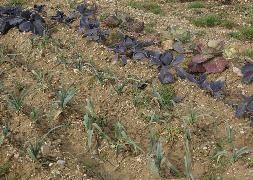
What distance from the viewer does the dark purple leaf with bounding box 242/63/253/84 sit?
6.20 meters

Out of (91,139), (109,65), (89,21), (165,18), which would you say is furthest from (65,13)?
(91,139)

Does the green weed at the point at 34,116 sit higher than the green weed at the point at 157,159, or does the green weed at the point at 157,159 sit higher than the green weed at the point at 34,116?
the green weed at the point at 157,159

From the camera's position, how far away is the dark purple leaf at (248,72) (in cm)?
620

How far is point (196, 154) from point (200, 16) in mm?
4353

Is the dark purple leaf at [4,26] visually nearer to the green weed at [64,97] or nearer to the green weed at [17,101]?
the green weed at [17,101]

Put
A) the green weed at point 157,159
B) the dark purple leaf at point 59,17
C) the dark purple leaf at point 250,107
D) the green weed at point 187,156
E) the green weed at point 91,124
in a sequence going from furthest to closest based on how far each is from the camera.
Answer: the dark purple leaf at point 59,17
the dark purple leaf at point 250,107
the green weed at point 91,124
the green weed at point 157,159
the green weed at point 187,156

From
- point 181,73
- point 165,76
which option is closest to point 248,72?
point 181,73

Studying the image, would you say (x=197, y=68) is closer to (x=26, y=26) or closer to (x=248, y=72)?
(x=248, y=72)

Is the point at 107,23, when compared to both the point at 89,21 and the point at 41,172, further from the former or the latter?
the point at 41,172

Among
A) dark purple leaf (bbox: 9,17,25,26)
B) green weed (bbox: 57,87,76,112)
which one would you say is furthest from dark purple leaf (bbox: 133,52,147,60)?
dark purple leaf (bbox: 9,17,25,26)

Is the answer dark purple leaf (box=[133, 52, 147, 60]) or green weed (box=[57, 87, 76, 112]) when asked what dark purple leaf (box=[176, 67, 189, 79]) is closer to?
dark purple leaf (box=[133, 52, 147, 60])

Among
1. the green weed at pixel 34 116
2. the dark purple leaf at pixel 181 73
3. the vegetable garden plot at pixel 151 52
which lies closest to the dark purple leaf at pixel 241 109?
the vegetable garden plot at pixel 151 52

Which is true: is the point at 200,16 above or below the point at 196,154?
below

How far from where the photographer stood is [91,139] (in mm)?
5473
